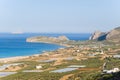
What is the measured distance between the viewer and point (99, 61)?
11300 cm

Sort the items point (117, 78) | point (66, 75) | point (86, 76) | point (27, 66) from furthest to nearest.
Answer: point (27, 66)
point (66, 75)
point (86, 76)
point (117, 78)

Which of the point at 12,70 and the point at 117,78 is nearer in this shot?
the point at 117,78

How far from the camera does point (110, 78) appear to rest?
6631cm

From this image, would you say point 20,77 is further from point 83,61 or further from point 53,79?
point 83,61

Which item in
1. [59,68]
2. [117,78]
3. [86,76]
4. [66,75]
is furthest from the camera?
[59,68]

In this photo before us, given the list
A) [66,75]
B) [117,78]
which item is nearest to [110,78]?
[117,78]

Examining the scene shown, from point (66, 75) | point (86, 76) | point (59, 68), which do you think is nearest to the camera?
point (86, 76)

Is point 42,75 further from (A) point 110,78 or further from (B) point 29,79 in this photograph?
(A) point 110,78

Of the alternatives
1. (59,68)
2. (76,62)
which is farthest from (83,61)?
(59,68)

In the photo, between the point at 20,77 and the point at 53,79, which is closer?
the point at 53,79

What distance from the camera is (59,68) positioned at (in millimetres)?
102312

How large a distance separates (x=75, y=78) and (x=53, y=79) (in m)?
5.11

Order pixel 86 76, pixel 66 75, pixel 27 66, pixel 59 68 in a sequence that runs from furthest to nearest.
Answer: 1. pixel 27 66
2. pixel 59 68
3. pixel 66 75
4. pixel 86 76

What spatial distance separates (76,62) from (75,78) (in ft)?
125
